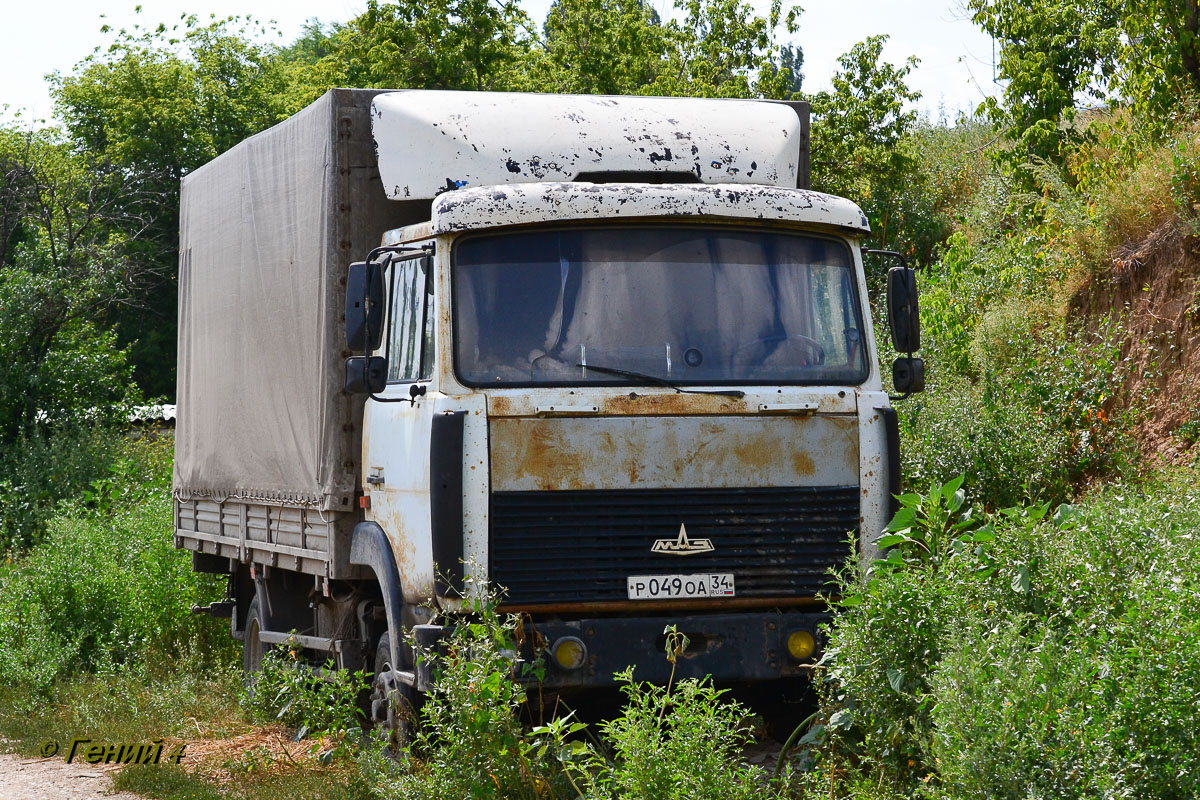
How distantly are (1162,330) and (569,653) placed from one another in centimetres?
701

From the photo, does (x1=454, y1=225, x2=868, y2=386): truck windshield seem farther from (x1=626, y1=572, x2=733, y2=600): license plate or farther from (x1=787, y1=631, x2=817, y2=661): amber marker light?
(x1=787, y1=631, x2=817, y2=661): amber marker light

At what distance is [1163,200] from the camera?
11734mm

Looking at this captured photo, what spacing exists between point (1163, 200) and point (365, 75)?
24.8m

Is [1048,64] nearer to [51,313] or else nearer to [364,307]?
[364,307]

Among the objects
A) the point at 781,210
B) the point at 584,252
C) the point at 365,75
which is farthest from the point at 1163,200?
the point at 365,75

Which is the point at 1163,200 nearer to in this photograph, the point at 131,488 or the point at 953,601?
the point at 953,601

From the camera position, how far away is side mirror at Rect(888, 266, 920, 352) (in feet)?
23.5

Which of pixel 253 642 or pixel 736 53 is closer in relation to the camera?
pixel 253 642

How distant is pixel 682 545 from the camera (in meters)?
6.49

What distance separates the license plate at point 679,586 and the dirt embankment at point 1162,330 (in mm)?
5238

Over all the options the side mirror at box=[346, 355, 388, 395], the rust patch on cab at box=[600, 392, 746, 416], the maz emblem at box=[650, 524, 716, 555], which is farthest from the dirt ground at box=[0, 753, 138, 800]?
the rust patch on cab at box=[600, 392, 746, 416]

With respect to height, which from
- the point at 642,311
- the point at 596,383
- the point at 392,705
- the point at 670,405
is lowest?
the point at 392,705

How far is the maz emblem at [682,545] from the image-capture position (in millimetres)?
6473

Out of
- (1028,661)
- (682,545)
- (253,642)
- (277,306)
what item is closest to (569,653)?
(682,545)
